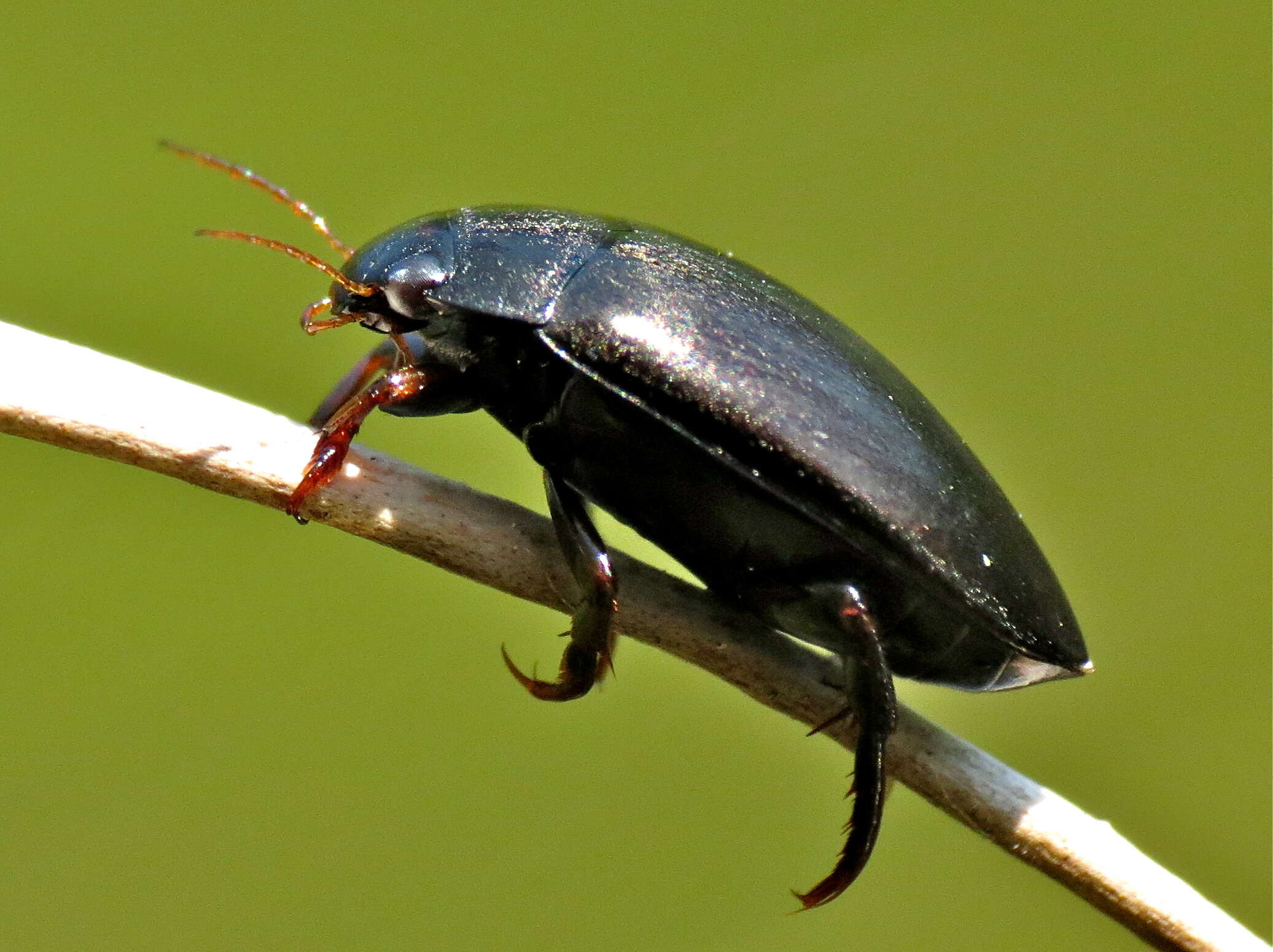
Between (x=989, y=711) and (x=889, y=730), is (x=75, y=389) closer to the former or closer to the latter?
(x=889, y=730)

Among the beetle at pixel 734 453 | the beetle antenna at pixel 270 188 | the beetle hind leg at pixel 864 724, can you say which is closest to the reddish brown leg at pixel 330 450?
the beetle at pixel 734 453

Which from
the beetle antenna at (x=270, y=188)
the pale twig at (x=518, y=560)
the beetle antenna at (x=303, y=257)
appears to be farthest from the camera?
the beetle antenna at (x=270, y=188)

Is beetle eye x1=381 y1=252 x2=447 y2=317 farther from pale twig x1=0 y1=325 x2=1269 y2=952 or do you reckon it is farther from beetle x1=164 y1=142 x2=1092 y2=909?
pale twig x1=0 y1=325 x2=1269 y2=952

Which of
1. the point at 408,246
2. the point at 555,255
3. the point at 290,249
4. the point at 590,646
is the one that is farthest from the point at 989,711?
the point at 290,249

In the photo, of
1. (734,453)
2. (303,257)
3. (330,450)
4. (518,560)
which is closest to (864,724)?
(734,453)

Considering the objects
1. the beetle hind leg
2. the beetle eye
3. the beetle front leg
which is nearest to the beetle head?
the beetle eye

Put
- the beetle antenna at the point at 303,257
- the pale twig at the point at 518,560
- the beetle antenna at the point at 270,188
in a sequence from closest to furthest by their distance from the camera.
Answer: the pale twig at the point at 518,560, the beetle antenna at the point at 303,257, the beetle antenna at the point at 270,188

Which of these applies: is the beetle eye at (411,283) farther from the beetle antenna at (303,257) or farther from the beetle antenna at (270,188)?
the beetle antenna at (270,188)
